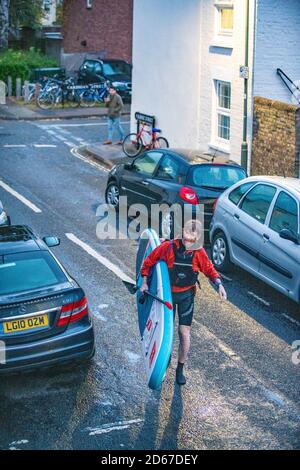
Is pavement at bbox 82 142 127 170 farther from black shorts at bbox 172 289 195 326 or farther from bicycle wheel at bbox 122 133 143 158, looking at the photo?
black shorts at bbox 172 289 195 326

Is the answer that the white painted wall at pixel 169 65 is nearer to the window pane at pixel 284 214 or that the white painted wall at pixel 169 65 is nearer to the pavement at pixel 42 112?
the pavement at pixel 42 112

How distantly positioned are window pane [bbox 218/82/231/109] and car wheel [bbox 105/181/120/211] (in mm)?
5111

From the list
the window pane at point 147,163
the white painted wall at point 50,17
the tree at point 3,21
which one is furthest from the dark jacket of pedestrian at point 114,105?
the white painted wall at point 50,17

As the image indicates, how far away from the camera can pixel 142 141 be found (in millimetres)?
25047

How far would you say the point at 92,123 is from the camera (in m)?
30.9

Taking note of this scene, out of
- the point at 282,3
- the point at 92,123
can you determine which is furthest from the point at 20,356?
the point at 92,123

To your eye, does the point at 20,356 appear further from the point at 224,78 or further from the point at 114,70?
the point at 114,70

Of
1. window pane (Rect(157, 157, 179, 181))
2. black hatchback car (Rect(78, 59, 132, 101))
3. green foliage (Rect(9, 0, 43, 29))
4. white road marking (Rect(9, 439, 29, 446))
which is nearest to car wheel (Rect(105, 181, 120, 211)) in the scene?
window pane (Rect(157, 157, 179, 181))

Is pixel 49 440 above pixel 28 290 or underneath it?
underneath

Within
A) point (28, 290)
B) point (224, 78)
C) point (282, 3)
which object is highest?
point (282, 3)

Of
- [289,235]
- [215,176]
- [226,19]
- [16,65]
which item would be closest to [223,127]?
[226,19]

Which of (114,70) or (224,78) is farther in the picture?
(114,70)
